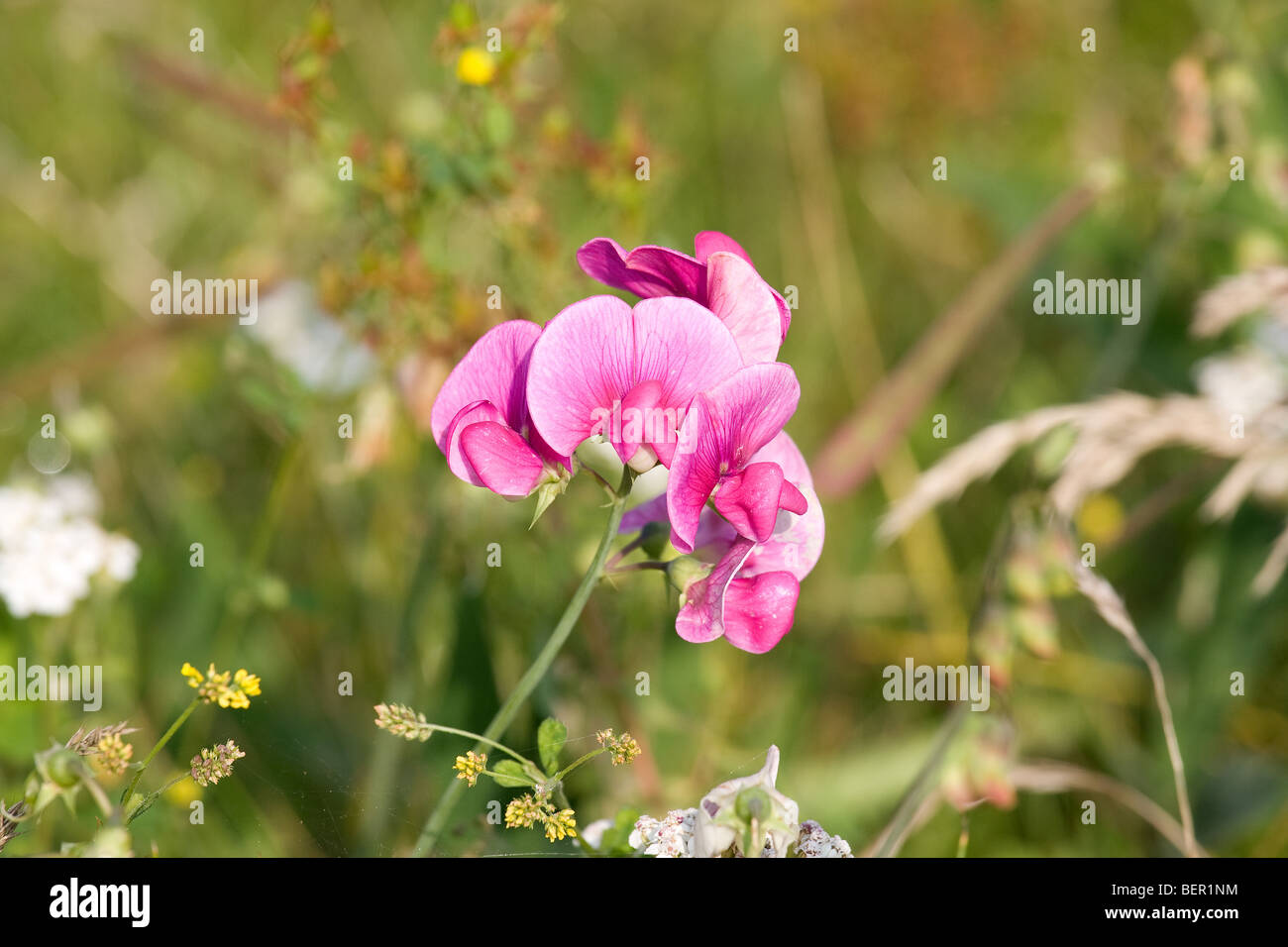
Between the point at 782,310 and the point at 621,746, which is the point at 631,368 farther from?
the point at 621,746

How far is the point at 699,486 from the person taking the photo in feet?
2.67

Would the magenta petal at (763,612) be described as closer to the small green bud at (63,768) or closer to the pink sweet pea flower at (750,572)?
the pink sweet pea flower at (750,572)

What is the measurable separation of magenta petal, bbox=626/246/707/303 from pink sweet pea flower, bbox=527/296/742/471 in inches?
2.5

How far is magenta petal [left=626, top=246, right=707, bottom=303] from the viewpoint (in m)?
0.85

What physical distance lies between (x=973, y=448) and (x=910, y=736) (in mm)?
631

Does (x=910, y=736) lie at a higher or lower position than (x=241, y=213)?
lower

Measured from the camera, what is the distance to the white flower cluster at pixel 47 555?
1356 millimetres

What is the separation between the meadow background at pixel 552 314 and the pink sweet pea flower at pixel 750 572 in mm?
83

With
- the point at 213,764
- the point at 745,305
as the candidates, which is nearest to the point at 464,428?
the point at 745,305

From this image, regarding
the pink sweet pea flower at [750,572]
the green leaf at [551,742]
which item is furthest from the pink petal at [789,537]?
the green leaf at [551,742]

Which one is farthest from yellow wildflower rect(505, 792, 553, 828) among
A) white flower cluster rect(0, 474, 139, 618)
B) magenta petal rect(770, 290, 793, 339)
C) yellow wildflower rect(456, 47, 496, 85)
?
yellow wildflower rect(456, 47, 496, 85)
